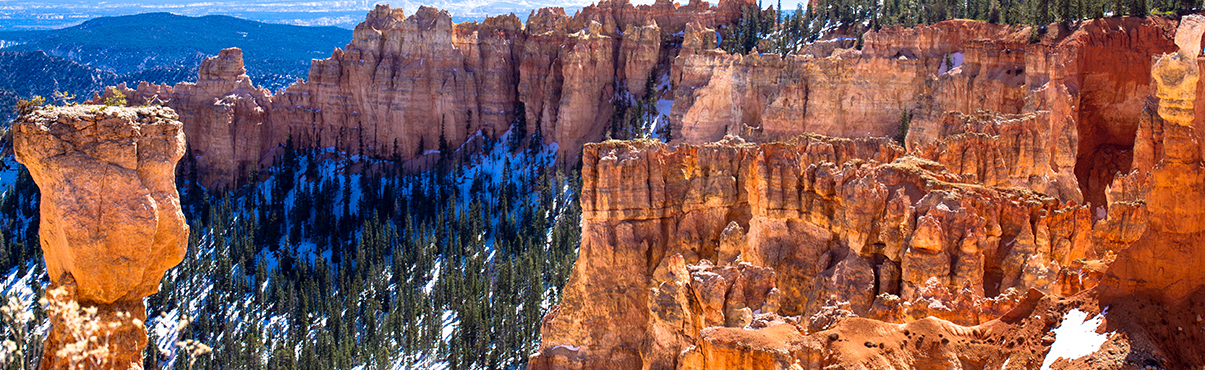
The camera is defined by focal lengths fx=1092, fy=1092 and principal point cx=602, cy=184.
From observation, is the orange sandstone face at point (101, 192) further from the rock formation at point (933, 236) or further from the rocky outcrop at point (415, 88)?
the rocky outcrop at point (415, 88)

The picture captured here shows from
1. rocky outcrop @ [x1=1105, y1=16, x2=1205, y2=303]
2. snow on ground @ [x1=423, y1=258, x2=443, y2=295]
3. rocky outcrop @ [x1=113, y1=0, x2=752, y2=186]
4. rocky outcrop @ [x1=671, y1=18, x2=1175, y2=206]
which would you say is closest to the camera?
rocky outcrop @ [x1=1105, y1=16, x2=1205, y2=303]

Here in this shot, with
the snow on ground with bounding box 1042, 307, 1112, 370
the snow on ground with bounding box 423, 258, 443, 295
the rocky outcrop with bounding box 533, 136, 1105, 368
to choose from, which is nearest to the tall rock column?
the rocky outcrop with bounding box 533, 136, 1105, 368

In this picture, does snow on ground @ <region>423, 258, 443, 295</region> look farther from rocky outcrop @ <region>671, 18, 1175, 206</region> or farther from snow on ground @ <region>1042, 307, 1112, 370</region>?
snow on ground @ <region>1042, 307, 1112, 370</region>

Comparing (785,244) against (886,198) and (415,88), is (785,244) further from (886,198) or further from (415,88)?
(415,88)

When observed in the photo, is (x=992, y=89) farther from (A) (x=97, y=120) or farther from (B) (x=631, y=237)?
(A) (x=97, y=120)

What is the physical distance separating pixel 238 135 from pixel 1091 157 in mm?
77456

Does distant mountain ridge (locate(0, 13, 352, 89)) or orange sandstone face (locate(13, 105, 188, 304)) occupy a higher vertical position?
orange sandstone face (locate(13, 105, 188, 304))

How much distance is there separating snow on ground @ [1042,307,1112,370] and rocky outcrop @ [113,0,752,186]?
77023mm

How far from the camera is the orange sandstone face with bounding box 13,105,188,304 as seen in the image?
1827cm

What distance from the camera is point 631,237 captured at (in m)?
38.8

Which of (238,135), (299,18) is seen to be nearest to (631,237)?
(238,135)

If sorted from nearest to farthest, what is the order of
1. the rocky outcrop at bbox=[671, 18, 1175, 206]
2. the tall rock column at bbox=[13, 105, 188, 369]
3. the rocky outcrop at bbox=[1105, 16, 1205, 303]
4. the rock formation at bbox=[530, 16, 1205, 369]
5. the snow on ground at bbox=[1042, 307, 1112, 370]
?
the snow on ground at bbox=[1042, 307, 1112, 370] → the rocky outcrop at bbox=[1105, 16, 1205, 303] → the rock formation at bbox=[530, 16, 1205, 369] → the tall rock column at bbox=[13, 105, 188, 369] → the rocky outcrop at bbox=[671, 18, 1175, 206]

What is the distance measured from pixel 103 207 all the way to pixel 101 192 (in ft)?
0.84

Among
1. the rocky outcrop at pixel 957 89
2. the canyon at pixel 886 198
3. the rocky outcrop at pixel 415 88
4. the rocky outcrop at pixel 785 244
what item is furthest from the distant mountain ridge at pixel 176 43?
the rocky outcrop at pixel 785 244
